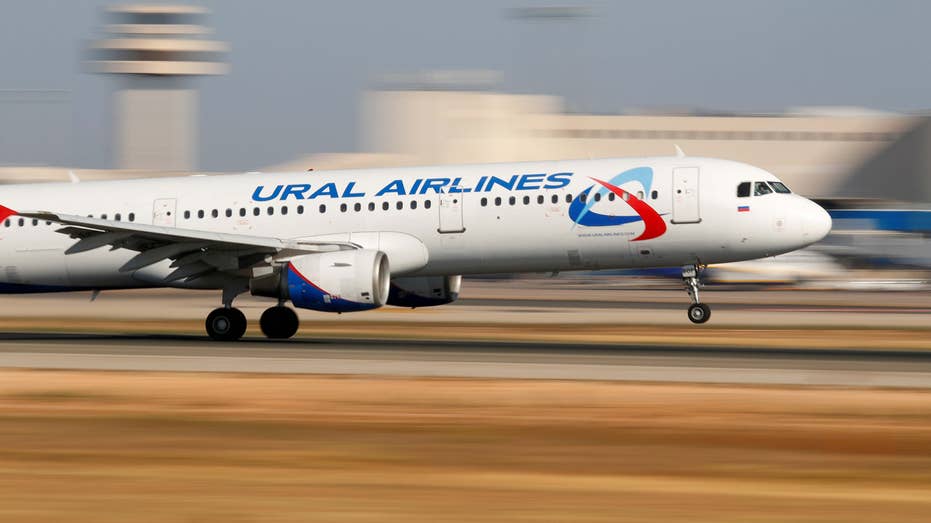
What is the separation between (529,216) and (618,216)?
199 centimetres

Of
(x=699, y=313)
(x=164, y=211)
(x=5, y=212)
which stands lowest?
(x=699, y=313)

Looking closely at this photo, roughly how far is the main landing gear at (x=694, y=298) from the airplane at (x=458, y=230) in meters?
0.03

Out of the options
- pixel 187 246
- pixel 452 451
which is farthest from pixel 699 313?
pixel 452 451

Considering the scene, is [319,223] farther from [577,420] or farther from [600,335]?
[577,420]

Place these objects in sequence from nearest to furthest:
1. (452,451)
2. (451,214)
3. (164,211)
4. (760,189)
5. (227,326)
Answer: (452,451) → (760,189) → (451,214) → (227,326) → (164,211)

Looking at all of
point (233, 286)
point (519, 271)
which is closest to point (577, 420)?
point (519, 271)

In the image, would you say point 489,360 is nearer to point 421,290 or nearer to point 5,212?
point 421,290

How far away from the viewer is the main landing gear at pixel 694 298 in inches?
1223

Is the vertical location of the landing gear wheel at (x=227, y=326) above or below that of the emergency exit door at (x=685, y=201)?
below

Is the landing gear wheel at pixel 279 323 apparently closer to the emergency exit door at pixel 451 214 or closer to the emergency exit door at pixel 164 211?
the emergency exit door at pixel 164 211

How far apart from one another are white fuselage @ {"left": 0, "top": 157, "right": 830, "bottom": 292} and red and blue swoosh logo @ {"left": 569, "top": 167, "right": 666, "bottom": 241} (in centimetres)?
3

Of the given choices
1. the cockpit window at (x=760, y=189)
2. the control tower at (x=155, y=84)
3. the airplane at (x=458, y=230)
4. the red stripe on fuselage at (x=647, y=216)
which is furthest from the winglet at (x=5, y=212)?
the control tower at (x=155, y=84)

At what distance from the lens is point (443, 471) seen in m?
14.7

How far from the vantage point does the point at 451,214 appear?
30.5m
